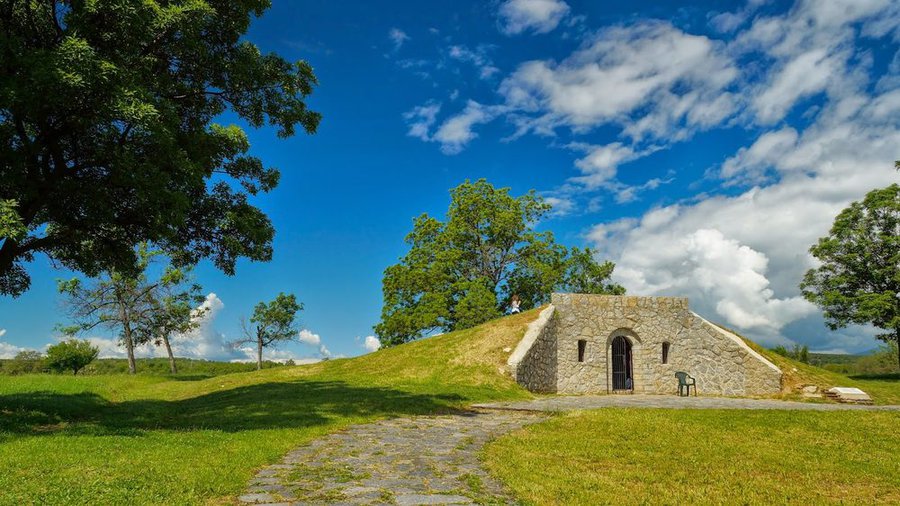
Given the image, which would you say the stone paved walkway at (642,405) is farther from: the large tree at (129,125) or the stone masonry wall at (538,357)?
the large tree at (129,125)

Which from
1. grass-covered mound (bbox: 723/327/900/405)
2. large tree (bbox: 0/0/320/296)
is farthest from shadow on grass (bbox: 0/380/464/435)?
grass-covered mound (bbox: 723/327/900/405)

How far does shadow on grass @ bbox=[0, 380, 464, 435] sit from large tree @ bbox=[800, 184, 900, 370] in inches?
1213

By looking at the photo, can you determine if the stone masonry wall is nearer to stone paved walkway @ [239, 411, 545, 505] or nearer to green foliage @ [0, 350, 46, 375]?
stone paved walkway @ [239, 411, 545, 505]

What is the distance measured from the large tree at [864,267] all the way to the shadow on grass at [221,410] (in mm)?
30805

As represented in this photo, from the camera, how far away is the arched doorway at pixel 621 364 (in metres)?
26.4

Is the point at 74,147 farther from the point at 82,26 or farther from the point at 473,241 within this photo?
the point at 473,241

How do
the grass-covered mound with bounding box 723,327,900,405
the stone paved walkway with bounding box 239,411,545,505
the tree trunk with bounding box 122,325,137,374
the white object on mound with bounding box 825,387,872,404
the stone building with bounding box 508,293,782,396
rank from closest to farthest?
the stone paved walkway with bounding box 239,411,545,505 < the white object on mound with bounding box 825,387,872,404 < the grass-covered mound with bounding box 723,327,900,405 < the stone building with bounding box 508,293,782,396 < the tree trunk with bounding box 122,325,137,374

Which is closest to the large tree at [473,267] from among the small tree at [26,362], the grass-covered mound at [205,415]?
the grass-covered mound at [205,415]

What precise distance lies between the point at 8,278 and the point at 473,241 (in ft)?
95.8

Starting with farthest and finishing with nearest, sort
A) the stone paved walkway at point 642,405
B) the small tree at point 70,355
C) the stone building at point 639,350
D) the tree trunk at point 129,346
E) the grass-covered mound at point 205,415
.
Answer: the small tree at point 70,355
the tree trunk at point 129,346
the stone building at point 639,350
the stone paved walkway at point 642,405
the grass-covered mound at point 205,415

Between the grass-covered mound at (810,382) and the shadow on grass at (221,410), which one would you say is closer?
the shadow on grass at (221,410)

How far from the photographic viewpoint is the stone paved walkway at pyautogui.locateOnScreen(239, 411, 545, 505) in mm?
6840

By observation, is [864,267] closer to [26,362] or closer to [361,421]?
[361,421]

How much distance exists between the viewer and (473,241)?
135 feet
